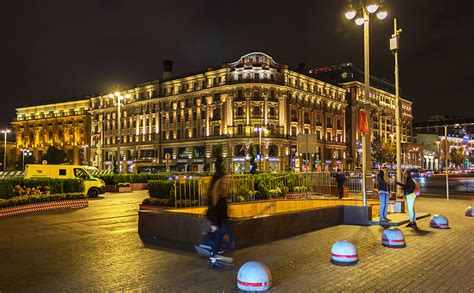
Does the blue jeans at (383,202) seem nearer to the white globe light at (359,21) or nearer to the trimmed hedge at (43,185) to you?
the white globe light at (359,21)

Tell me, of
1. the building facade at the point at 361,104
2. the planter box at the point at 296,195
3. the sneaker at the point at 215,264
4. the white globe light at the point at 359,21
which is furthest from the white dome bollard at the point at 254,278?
the building facade at the point at 361,104

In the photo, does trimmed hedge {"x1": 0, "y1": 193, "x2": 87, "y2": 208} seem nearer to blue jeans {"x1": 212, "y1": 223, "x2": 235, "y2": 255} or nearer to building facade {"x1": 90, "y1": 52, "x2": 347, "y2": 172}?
blue jeans {"x1": 212, "y1": 223, "x2": 235, "y2": 255}

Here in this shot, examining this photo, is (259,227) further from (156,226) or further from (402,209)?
(402,209)

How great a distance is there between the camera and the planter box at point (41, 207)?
17703 mm

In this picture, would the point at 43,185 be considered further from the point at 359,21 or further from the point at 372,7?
the point at 372,7

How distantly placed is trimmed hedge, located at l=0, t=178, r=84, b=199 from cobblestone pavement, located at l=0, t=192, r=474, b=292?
6168 millimetres

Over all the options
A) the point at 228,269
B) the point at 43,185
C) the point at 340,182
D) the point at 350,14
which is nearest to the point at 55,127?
the point at 43,185

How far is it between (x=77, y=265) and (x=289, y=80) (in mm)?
69448

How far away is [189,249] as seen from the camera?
9836mm

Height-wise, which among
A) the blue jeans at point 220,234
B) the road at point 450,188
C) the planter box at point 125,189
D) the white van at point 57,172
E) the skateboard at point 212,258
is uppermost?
the white van at point 57,172

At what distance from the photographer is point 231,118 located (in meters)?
71.6

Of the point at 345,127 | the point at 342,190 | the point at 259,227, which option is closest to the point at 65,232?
the point at 259,227

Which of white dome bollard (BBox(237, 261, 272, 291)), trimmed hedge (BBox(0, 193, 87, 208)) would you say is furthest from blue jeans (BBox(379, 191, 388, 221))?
trimmed hedge (BBox(0, 193, 87, 208))

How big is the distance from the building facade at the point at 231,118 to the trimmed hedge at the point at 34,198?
135ft
